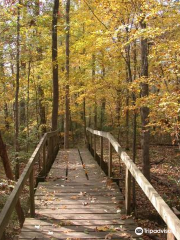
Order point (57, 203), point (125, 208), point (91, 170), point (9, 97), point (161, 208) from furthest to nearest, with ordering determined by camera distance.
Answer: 1. point (9, 97)
2. point (91, 170)
3. point (57, 203)
4. point (125, 208)
5. point (161, 208)

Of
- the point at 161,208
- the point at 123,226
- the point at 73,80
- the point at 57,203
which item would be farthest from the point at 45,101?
the point at 161,208

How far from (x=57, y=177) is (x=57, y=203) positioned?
5.65 ft

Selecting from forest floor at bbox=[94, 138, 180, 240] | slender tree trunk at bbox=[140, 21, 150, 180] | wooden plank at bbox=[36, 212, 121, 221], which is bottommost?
forest floor at bbox=[94, 138, 180, 240]

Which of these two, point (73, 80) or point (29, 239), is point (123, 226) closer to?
point (29, 239)

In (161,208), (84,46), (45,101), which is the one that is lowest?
(161,208)

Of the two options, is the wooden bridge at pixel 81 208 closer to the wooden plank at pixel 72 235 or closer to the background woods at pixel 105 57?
the wooden plank at pixel 72 235

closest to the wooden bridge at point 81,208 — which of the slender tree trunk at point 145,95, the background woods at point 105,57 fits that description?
the background woods at point 105,57

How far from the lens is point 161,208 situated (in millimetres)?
2387

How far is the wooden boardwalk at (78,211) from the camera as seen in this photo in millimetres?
3502

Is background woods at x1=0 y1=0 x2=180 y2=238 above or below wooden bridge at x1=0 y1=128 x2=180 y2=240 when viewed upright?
above

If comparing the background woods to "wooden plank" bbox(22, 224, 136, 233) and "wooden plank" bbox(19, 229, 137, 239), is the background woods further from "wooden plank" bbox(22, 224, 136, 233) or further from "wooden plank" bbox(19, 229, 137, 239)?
"wooden plank" bbox(19, 229, 137, 239)

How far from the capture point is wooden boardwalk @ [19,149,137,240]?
350 centimetres

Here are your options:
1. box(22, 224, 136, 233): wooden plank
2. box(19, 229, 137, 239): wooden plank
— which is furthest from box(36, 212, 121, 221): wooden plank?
box(19, 229, 137, 239): wooden plank

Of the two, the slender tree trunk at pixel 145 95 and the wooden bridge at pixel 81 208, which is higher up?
the slender tree trunk at pixel 145 95
